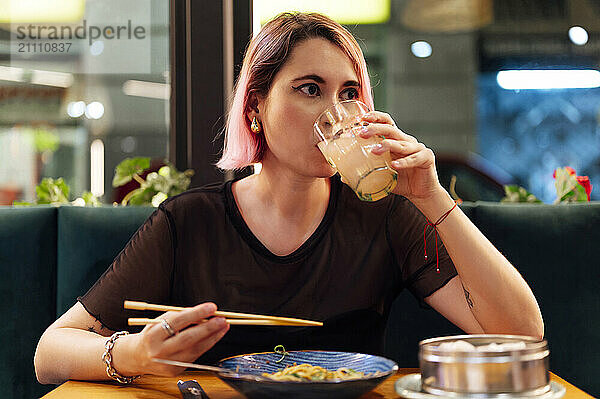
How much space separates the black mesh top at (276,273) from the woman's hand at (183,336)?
44cm

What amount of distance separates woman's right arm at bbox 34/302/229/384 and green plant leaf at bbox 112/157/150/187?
0.98 metres

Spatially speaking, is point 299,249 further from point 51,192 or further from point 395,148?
point 51,192

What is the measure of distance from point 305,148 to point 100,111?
137 centimetres

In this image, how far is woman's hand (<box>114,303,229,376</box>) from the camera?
963mm

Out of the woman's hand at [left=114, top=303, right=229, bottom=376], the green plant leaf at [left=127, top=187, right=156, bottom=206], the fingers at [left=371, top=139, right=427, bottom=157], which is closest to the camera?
the woman's hand at [left=114, top=303, right=229, bottom=376]

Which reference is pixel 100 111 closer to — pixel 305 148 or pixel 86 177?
pixel 86 177

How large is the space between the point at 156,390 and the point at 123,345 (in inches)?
3.8

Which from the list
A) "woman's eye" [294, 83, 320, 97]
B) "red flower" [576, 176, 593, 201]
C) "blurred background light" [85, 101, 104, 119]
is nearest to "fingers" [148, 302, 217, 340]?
"woman's eye" [294, 83, 320, 97]

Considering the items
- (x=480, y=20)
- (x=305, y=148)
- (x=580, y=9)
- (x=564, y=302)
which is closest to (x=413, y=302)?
(x=564, y=302)

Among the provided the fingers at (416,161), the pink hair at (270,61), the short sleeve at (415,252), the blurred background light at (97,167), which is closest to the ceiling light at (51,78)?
the blurred background light at (97,167)

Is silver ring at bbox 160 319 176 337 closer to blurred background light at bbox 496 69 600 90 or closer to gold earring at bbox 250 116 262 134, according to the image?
gold earring at bbox 250 116 262 134

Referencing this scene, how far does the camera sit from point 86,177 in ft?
8.27

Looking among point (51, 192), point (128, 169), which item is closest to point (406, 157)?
point (128, 169)

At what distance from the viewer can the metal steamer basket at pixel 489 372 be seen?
0.86 meters
